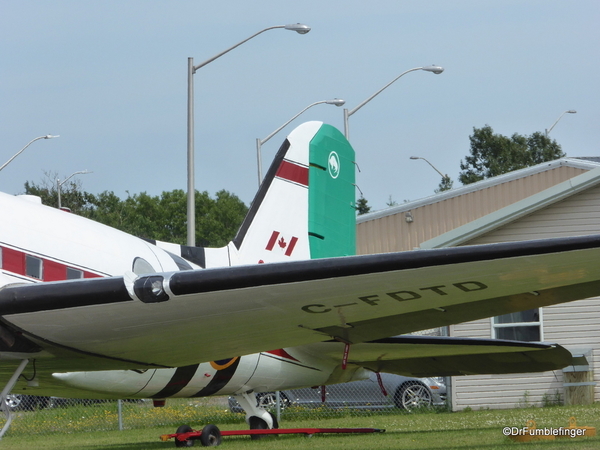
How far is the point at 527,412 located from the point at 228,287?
1101cm

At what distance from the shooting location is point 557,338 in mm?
17047

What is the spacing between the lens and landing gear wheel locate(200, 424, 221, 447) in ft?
34.2

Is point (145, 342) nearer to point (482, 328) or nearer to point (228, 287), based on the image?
point (228, 287)

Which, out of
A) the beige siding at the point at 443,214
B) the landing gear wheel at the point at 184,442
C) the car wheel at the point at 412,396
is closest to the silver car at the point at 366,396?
the car wheel at the point at 412,396

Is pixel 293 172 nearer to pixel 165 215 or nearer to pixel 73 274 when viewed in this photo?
pixel 73 274

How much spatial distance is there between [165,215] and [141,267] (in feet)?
203

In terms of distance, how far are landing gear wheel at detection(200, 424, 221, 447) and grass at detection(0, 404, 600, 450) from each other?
6.8 inches

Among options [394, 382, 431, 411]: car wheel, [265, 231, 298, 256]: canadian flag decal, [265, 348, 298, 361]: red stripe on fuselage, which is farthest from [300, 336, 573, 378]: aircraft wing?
[394, 382, 431, 411]: car wheel

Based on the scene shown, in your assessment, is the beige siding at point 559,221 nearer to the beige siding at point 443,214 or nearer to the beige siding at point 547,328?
the beige siding at point 547,328

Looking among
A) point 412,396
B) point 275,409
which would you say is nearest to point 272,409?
point 275,409

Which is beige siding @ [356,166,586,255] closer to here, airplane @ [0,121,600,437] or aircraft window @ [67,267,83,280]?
airplane @ [0,121,600,437]

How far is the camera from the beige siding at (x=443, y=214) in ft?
92.3

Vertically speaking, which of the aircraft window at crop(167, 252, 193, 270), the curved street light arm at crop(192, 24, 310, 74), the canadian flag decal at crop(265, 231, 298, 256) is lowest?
the aircraft window at crop(167, 252, 193, 270)

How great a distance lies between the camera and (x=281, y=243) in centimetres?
1065
